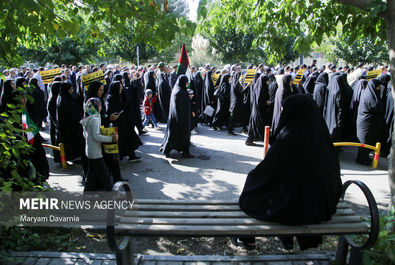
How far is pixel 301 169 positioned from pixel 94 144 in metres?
2.98

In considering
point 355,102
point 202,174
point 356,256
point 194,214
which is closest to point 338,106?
point 355,102

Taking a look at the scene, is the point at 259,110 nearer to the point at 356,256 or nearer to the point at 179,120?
the point at 179,120

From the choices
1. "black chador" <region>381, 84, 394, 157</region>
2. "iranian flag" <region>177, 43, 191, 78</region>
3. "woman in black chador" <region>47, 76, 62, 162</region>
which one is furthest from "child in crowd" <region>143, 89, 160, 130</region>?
"black chador" <region>381, 84, 394, 157</region>

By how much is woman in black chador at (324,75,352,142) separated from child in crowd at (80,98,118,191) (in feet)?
18.6

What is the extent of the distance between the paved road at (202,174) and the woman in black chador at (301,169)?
8.05ft

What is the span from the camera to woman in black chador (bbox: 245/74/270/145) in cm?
895

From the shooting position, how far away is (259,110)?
9.01m

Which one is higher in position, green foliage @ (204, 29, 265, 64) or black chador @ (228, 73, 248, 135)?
green foliage @ (204, 29, 265, 64)

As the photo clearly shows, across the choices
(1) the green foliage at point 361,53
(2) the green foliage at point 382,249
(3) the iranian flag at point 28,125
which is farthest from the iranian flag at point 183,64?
(1) the green foliage at point 361,53

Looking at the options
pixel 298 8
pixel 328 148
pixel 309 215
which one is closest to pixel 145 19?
pixel 298 8

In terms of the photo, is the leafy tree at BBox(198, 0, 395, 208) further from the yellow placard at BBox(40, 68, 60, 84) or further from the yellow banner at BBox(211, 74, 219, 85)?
the yellow placard at BBox(40, 68, 60, 84)

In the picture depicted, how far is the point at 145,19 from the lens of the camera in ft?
13.5

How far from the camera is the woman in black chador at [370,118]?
23.6 feet

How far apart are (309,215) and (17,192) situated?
11.8ft
